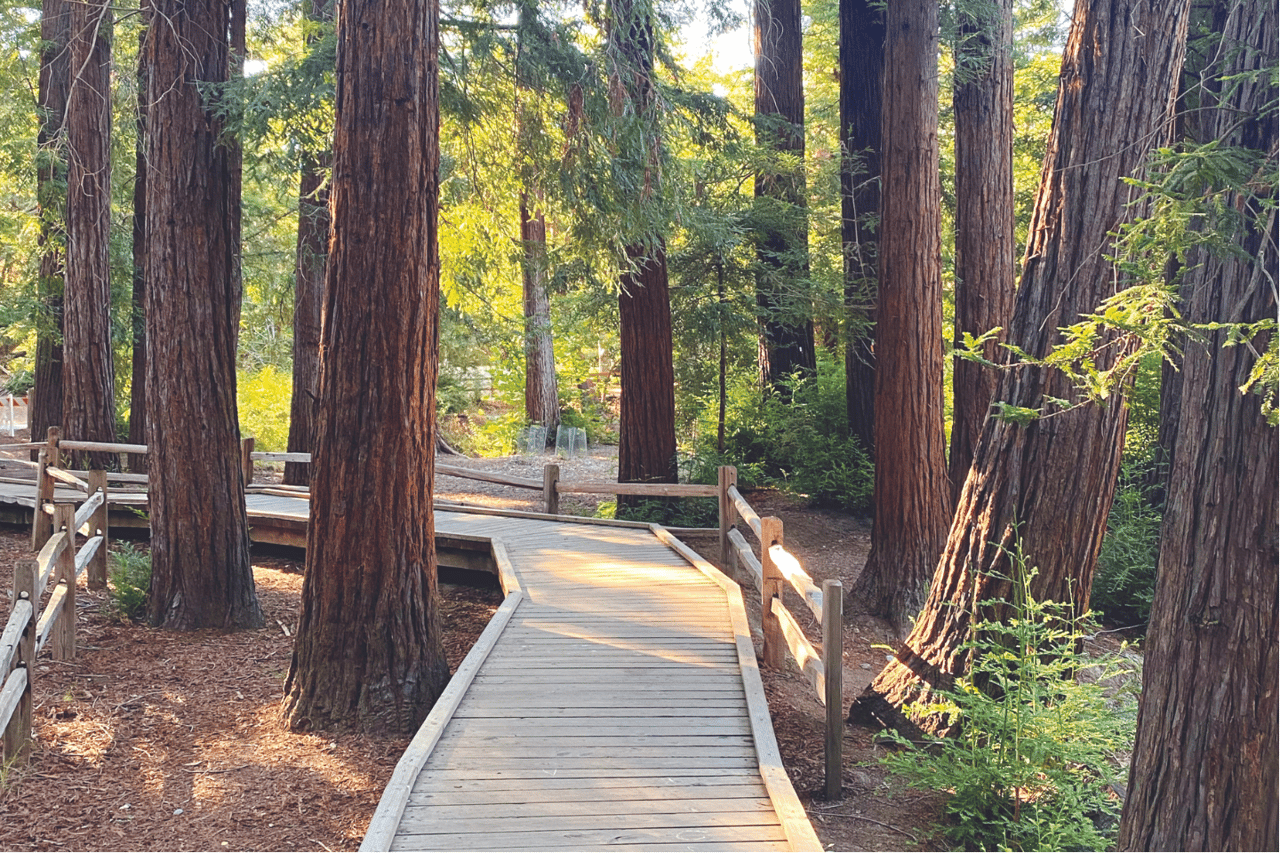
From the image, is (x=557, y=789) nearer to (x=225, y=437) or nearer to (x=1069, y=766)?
(x=1069, y=766)

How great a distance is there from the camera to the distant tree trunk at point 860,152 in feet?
40.7

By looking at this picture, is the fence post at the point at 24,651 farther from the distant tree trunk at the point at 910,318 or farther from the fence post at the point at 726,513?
the distant tree trunk at the point at 910,318

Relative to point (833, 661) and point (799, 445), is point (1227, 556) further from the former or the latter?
point (799, 445)

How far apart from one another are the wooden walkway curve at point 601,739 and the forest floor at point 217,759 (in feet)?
2.30

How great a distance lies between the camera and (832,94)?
21422 mm

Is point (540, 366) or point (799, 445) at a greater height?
point (540, 366)

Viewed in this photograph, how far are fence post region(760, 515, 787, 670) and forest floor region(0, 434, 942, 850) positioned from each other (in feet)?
0.57

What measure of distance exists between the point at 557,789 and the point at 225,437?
5340 millimetres

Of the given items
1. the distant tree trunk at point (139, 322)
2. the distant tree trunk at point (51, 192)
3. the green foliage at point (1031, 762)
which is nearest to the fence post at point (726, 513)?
→ the green foliage at point (1031, 762)

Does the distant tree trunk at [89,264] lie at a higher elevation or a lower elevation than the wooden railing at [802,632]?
higher

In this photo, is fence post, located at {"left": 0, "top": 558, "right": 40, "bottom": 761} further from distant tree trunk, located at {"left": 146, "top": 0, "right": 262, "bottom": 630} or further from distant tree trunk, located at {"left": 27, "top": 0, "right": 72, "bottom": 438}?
distant tree trunk, located at {"left": 27, "top": 0, "right": 72, "bottom": 438}

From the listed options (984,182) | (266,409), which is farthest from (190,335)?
(266,409)

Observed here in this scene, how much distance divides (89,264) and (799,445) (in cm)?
1020

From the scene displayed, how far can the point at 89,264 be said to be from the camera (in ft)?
43.0
